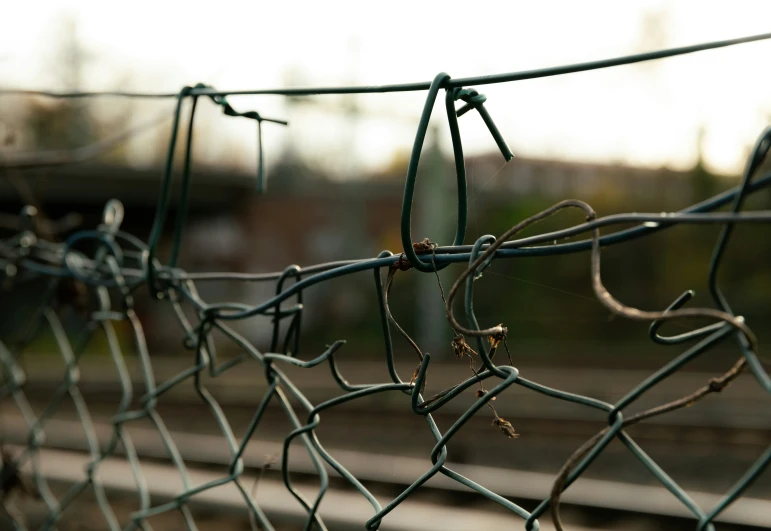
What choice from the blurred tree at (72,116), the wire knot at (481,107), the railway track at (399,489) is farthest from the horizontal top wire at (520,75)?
the blurred tree at (72,116)

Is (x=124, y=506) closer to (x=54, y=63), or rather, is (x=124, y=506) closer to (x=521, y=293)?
(x=521, y=293)

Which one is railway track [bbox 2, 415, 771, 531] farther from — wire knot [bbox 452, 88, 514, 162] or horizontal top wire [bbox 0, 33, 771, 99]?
wire knot [bbox 452, 88, 514, 162]

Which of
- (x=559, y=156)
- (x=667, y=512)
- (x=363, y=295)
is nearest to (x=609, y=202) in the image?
(x=559, y=156)

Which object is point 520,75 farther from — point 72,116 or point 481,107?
point 72,116

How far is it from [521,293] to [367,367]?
806cm

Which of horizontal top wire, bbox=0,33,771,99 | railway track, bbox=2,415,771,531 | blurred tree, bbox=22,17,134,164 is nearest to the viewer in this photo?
horizontal top wire, bbox=0,33,771,99

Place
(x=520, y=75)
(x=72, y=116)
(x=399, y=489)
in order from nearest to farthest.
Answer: (x=520, y=75) < (x=399, y=489) < (x=72, y=116)

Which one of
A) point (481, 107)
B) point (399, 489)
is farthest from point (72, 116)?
point (481, 107)

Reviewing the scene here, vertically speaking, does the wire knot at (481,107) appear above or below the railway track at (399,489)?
above

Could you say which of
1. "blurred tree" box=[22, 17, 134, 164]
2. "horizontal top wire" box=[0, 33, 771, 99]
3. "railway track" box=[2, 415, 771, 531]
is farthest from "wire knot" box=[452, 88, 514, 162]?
"blurred tree" box=[22, 17, 134, 164]

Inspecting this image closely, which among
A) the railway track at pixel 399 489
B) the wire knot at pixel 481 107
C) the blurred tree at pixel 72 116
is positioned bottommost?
the railway track at pixel 399 489

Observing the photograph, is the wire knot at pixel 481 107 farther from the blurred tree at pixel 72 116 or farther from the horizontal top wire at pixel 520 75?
the blurred tree at pixel 72 116

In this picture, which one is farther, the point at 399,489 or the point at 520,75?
the point at 399,489

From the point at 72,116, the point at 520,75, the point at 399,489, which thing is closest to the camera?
the point at 520,75
